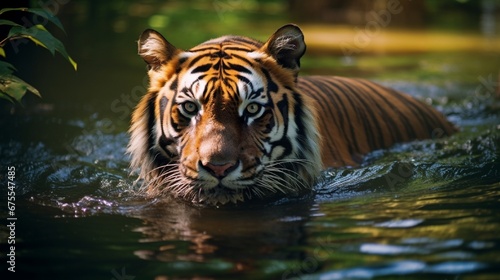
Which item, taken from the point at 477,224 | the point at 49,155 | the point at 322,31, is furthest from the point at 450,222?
the point at 322,31

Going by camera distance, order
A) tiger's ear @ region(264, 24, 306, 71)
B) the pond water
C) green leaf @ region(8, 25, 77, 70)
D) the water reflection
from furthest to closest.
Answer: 1. tiger's ear @ region(264, 24, 306, 71)
2. green leaf @ region(8, 25, 77, 70)
3. the water reflection
4. the pond water

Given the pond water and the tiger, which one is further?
the tiger

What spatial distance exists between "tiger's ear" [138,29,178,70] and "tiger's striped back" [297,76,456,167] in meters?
1.00

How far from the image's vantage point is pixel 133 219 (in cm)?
379

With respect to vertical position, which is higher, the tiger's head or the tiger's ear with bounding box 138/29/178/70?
the tiger's ear with bounding box 138/29/178/70

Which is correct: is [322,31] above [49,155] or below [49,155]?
above

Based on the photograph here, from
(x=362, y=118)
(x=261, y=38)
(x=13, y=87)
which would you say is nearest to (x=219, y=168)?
(x=13, y=87)

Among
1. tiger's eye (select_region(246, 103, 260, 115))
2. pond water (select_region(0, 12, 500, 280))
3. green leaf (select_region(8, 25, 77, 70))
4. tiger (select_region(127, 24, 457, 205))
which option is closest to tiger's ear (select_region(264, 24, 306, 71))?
tiger (select_region(127, 24, 457, 205))

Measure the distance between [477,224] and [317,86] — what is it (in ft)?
6.56

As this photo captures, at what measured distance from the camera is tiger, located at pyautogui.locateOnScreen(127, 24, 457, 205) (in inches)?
146

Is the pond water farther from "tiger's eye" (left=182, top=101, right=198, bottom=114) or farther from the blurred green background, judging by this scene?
the blurred green background

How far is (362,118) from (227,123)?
1.80m

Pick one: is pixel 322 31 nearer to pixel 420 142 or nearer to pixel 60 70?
pixel 60 70

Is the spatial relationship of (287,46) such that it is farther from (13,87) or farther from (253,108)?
(13,87)
